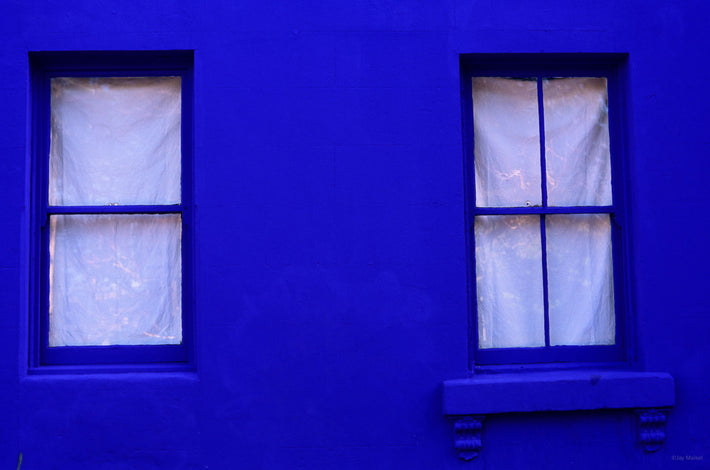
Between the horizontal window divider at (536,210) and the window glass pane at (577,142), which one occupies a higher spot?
the window glass pane at (577,142)

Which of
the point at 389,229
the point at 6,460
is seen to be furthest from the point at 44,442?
the point at 389,229

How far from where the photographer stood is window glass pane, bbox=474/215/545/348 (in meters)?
3.73

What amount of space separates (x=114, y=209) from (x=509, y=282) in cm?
248

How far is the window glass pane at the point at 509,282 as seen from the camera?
12.2 feet

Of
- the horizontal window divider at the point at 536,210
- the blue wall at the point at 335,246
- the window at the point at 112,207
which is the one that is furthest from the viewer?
the horizontal window divider at the point at 536,210

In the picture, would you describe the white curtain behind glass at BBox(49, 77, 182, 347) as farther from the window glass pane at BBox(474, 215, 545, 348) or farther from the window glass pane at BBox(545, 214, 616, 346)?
the window glass pane at BBox(545, 214, 616, 346)

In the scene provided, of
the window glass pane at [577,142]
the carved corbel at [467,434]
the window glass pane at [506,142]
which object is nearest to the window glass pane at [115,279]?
the carved corbel at [467,434]

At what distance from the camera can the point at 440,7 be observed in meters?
3.62

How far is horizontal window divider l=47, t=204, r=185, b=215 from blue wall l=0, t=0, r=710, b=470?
20 centimetres

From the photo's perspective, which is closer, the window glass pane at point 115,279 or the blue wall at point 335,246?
the blue wall at point 335,246

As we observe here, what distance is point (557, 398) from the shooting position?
3469 millimetres

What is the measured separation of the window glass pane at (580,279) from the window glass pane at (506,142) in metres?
0.28

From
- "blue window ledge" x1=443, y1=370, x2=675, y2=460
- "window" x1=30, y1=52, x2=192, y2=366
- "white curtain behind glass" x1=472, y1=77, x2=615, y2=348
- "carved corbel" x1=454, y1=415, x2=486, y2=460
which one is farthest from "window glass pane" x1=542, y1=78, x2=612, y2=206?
"window" x1=30, y1=52, x2=192, y2=366

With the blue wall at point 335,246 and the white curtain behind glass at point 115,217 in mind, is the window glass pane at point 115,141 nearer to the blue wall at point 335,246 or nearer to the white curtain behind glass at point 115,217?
the white curtain behind glass at point 115,217
